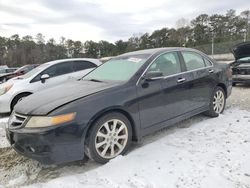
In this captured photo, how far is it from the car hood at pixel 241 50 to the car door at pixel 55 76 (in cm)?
558

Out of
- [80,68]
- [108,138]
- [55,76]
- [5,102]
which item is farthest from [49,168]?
[80,68]

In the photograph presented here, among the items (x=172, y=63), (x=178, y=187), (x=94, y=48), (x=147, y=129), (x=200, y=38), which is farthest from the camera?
(x=94, y=48)

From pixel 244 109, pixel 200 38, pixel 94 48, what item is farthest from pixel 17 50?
pixel 244 109

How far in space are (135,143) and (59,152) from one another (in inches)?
50.1

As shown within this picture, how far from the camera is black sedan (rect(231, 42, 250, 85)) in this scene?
26.6 ft

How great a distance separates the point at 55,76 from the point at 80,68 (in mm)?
847

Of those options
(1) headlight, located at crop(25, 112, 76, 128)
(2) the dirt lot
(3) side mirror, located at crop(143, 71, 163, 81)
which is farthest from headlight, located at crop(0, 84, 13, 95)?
(3) side mirror, located at crop(143, 71, 163, 81)

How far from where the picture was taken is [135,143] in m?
3.75

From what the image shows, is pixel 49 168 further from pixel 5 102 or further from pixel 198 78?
pixel 5 102

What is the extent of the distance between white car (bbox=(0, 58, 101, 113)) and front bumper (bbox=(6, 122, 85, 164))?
3.60 metres

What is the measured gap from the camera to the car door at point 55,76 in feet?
21.3

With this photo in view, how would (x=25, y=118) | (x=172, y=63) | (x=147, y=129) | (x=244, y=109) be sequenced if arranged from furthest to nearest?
1. (x=244, y=109)
2. (x=172, y=63)
3. (x=147, y=129)
4. (x=25, y=118)

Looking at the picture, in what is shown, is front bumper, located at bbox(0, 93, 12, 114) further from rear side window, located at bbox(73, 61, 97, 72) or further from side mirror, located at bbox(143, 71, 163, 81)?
side mirror, located at bbox(143, 71, 163, 81)

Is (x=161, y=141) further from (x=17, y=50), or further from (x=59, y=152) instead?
(x=17, y=50)
